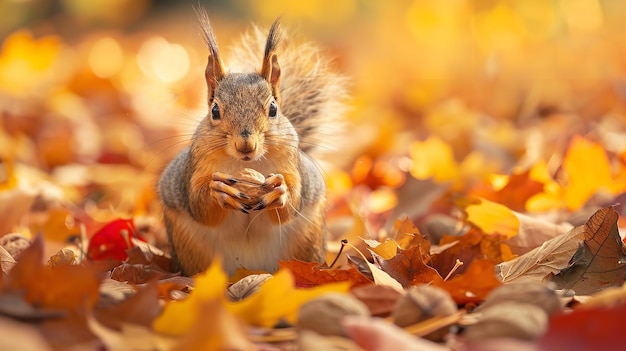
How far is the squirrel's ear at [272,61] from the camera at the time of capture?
5.64ft

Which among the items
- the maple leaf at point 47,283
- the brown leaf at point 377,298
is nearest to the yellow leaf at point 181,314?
the maple leaf at point 47,283

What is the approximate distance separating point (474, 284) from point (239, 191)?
486 millimetres

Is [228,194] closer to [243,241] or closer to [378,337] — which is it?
[243,241]

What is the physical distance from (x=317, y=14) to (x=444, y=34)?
130 centimetres

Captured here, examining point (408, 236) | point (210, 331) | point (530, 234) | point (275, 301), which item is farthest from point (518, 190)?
point (210, 331)

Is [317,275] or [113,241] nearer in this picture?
[317,275]

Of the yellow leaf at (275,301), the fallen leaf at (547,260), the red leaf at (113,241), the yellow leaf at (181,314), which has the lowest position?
the red leaf at (113,241)

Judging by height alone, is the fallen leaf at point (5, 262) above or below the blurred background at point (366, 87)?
below

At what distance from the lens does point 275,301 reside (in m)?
1.19

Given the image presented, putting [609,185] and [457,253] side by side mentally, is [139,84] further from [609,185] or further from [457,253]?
[457,253]

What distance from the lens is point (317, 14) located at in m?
7.18

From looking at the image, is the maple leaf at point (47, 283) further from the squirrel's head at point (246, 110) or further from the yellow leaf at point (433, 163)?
the yellow leaf at point (433, 163)

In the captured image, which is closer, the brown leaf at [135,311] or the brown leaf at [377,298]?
the brown leaf at [135,311]

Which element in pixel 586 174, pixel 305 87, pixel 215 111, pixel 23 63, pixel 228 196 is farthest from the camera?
pixel 23 63
